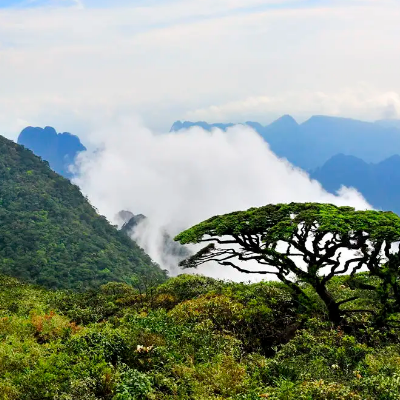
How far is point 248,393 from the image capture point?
7195mm

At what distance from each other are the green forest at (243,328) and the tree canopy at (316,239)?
0.13 ft

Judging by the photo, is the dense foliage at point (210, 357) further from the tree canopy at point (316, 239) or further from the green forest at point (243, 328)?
the tree canopy at point (316, 239)

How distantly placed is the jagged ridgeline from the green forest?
118 feet

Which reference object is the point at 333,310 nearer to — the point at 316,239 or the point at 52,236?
the point at 316,239

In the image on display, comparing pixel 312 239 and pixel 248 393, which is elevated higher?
pixel 312 239

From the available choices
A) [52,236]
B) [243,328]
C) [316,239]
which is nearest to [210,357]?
[243,328]

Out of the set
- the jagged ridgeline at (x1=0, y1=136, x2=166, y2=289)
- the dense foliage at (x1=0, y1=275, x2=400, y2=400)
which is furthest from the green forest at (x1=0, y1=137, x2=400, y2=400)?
the jagged ridgeline at (x1=0, y1=136, x2=166, y2=289)

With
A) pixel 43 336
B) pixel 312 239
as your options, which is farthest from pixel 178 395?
pixel 312 239

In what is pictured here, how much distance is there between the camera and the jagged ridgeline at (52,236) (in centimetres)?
5569

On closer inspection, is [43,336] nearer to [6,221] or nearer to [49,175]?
[6,221]

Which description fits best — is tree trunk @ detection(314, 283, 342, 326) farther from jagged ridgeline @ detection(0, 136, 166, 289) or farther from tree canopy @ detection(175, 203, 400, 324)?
jagged ridgeline @ detection(0, 136, 166, 289)

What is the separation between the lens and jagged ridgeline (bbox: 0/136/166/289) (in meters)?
55.7

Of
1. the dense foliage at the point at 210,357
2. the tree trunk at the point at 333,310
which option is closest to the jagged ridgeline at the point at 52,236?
the dense foliage at the point at 210,357

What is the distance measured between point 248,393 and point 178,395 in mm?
1269
